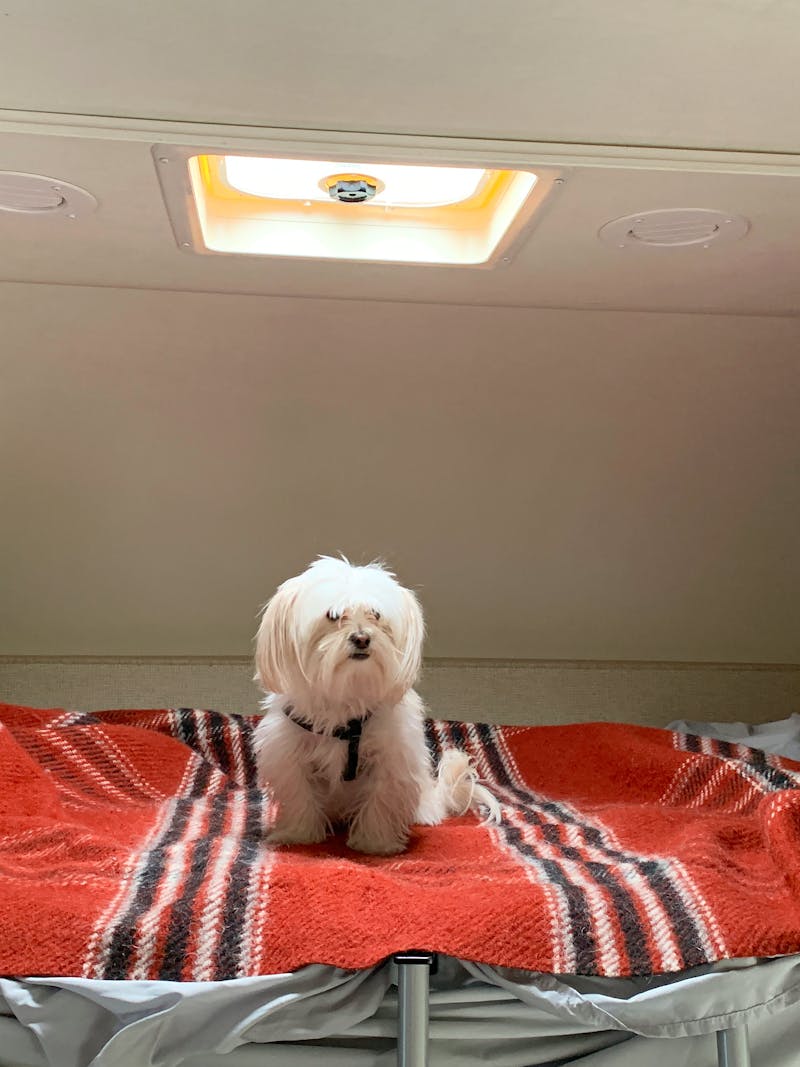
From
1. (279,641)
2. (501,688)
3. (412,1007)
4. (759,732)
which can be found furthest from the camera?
(501,688)

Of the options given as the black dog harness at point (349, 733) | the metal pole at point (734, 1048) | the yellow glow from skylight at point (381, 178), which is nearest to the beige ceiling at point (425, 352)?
the yellow glow from skylight at point (381, 178)

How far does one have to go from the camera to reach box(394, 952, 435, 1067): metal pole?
1.49 m

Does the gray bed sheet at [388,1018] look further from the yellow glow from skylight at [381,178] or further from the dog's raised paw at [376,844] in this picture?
the yellow glow from skylight at [381,178]

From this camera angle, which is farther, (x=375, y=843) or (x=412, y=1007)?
(x=375, y=843)

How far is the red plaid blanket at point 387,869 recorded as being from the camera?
1569 mm

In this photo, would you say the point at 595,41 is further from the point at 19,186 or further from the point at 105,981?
the point at 105,981

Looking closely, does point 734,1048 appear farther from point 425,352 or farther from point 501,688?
point 501,688

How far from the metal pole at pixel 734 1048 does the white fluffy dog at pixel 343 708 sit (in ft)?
2.51

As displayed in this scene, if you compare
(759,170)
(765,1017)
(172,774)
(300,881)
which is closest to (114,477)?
(172,774)

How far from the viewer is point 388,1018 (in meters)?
1.58

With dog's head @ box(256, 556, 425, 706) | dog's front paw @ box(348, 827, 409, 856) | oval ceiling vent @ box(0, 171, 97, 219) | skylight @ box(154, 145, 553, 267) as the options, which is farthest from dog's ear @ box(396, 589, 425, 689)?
oval ceiling vent @ box(0, 171, 97, 219)

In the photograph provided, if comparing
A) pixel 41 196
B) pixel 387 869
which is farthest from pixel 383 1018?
pixel 41 196

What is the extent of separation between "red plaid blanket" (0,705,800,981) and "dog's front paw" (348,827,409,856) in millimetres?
25

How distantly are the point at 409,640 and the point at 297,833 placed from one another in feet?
1.49
